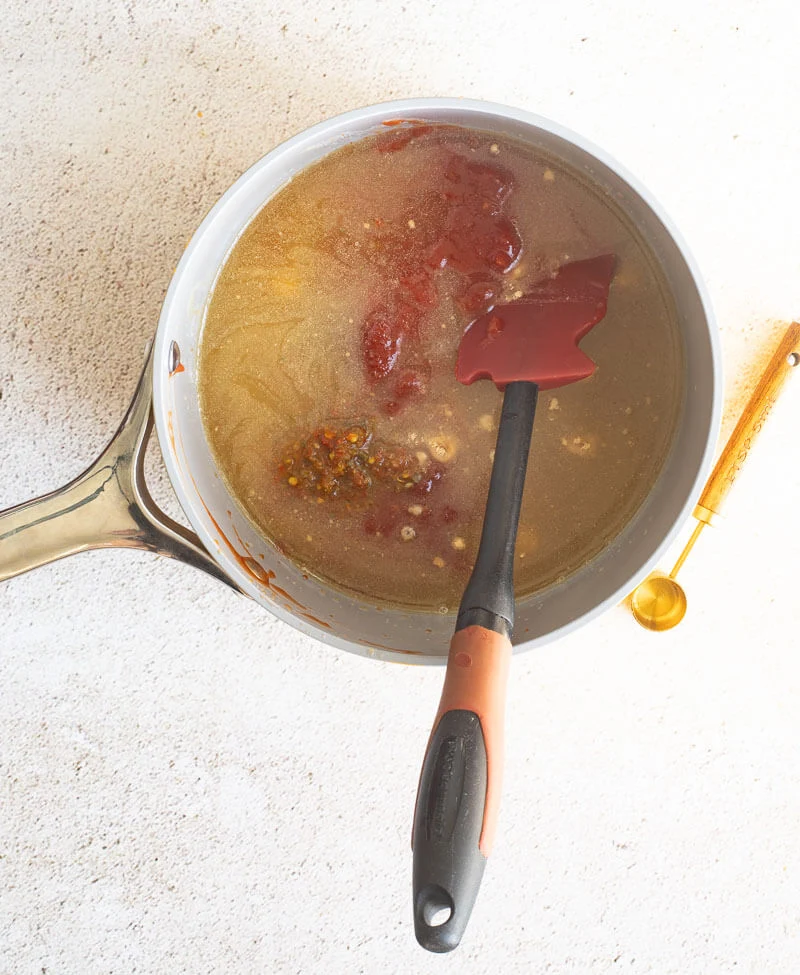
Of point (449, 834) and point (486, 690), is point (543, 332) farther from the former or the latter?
point (449, 834)

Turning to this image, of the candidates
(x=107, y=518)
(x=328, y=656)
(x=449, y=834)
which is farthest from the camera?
(x=328, y=656)

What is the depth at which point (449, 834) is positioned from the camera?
542 millimetres

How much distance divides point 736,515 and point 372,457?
0.42m

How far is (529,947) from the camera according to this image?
0.91 metres

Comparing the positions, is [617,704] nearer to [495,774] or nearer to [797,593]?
[797,593]

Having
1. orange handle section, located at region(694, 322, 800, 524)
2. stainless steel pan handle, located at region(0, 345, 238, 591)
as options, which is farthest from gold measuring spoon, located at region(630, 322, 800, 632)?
stainless steel pan handle, located at region(0, 345, 238, 591)

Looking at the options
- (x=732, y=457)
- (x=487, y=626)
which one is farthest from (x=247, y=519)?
(x=732, y=457)

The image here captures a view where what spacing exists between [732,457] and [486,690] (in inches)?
16.7

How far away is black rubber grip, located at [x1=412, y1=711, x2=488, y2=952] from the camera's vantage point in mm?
534

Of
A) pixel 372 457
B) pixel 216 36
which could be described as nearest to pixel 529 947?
pixel 372 457

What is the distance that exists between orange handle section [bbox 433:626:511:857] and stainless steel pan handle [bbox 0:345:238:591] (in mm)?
265

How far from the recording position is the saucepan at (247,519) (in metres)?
0.68

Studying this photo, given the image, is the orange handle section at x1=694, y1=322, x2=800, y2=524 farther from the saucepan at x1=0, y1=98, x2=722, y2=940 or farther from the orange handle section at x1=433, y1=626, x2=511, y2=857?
the orange handle section at x1=433, y1=626, x2=511, y2=857

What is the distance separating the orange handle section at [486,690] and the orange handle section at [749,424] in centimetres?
34
